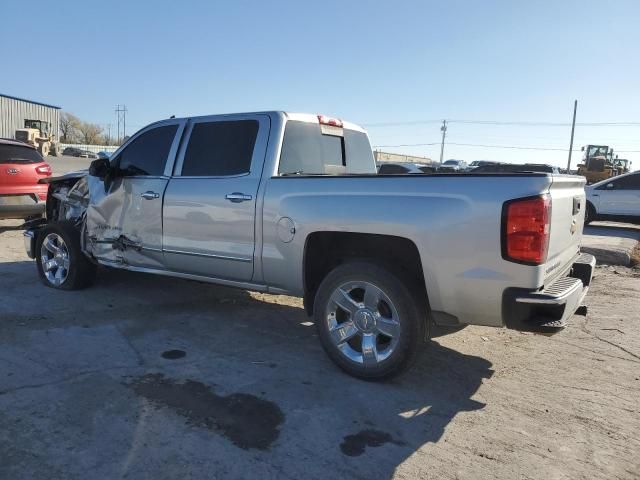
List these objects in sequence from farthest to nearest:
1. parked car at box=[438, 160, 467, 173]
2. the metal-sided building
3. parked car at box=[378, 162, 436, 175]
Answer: the metal-sided building < parked car at box=[438, 160, 467, 173] < parked car at box=[378, 162, 436, 175]

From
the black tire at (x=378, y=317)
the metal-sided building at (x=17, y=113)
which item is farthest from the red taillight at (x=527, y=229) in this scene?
the metal-sided building at (x=17, y=113)

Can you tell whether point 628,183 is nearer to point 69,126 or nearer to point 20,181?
point 20,181

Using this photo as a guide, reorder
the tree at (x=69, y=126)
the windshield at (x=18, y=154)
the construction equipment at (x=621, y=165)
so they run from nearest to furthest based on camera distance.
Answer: the windshield at (x=18, y=154) < the construction equipment at (x=621, y=165) < the tree at (x=69, y=126)

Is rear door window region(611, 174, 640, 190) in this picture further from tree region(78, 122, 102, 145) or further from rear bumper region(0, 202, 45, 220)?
tree region(78, 122, 102, 145)

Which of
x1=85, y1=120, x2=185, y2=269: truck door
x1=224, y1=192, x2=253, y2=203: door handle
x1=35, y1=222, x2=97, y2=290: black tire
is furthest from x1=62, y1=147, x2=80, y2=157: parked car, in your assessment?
x1=224, y1=192, x2=253, y2=203: door handle

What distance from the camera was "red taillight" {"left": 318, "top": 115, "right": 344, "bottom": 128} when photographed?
5.30 metres

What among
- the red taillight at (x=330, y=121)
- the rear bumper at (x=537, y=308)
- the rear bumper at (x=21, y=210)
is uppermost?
the red taillight at (x=330, y=121)

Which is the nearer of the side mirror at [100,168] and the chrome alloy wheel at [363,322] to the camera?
the chrome alloy wheel at [363,322]

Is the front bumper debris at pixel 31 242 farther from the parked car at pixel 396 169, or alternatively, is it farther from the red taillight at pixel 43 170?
the parked car at pixel 396 169

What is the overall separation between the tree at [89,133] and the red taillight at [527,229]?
110m

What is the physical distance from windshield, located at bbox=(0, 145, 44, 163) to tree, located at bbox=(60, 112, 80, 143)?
321 ft

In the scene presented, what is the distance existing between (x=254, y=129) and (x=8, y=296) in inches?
136

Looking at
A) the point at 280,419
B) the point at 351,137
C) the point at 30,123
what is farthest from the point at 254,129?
the point at 30,123

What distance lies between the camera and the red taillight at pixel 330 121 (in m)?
5.30
